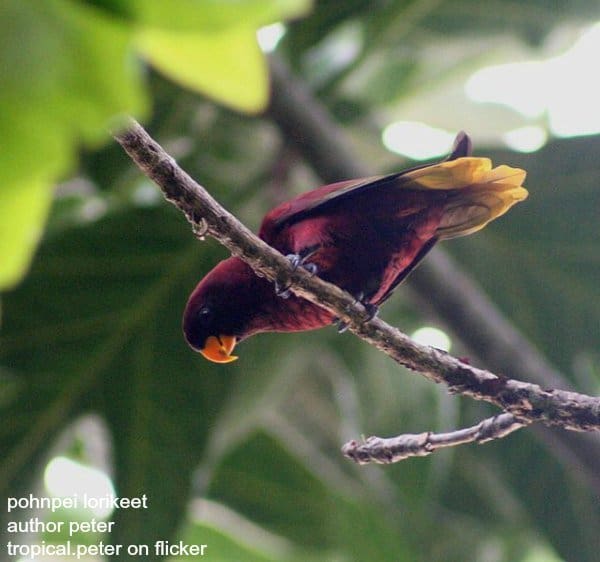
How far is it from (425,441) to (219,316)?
0.38 m

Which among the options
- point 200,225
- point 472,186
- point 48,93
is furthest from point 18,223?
point 472,186

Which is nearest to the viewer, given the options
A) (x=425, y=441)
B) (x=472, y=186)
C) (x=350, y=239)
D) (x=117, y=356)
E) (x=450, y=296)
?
(x=425, y=441)

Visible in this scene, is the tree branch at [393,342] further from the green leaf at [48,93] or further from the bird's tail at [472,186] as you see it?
the green leaf at [48,93]

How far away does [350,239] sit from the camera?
3.18 feet

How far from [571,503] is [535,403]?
1328 mm

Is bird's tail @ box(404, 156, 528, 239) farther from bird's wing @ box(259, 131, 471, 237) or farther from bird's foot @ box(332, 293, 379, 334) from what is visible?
bird's foot @ box(332, 293, 379, 334)

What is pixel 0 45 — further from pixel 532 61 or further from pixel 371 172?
pixel 532 61

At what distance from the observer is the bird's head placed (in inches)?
39.4

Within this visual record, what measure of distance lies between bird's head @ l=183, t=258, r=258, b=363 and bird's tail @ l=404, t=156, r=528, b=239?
9.7 inches

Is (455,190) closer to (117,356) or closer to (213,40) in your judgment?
(213,40)

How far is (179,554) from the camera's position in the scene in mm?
1632

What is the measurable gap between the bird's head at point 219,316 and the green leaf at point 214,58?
0.79 m

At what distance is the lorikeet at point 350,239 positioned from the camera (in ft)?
2.92

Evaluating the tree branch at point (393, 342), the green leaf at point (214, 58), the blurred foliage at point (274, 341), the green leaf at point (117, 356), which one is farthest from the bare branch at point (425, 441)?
the green leaf at point (117, 356)
